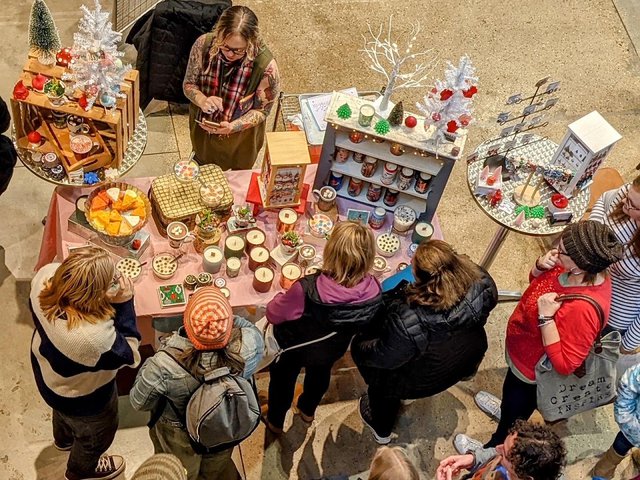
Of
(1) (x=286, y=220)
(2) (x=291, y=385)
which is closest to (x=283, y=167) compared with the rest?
(1) (x=286, y=220)

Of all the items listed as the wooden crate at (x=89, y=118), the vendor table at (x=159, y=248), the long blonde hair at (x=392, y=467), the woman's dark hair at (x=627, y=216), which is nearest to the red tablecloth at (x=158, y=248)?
the vendor table at (x=159, y=248)

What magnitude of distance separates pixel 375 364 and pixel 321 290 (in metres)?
0.55

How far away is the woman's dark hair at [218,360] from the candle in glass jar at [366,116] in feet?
5.18

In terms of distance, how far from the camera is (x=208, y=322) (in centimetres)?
326

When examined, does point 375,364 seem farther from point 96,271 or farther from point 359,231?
point 96,271

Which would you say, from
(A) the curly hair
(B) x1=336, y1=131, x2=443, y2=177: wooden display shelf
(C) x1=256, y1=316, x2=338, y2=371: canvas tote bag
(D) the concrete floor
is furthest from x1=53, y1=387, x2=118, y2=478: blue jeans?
(A) the curly hair

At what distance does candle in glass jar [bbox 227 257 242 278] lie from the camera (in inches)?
175

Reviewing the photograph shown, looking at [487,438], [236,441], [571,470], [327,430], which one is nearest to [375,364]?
[236,441]

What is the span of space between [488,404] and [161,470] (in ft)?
9.36

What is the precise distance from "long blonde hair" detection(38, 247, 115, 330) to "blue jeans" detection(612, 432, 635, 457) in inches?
124

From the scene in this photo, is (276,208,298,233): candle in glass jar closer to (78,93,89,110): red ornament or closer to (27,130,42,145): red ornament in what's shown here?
(78,93,89,110): red ornament

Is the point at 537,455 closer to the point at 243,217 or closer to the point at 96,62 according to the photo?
the point at 243,217

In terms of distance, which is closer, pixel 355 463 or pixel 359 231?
pixel 359 231

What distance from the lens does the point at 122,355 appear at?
354 centimetres
